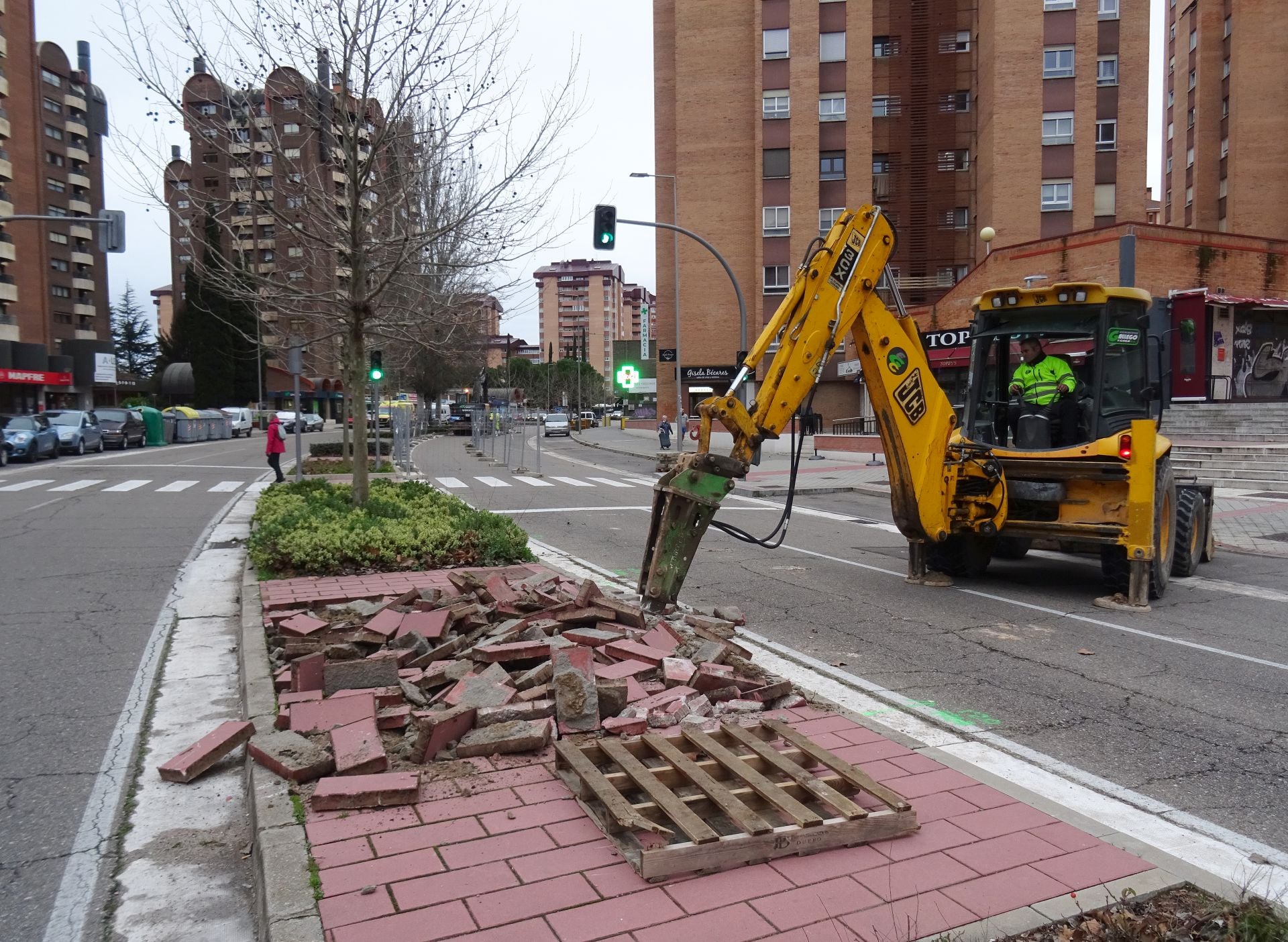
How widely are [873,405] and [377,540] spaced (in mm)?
5189

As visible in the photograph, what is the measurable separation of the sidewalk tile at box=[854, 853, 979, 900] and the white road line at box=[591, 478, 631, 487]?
65.4ft

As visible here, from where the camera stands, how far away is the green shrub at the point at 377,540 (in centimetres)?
962

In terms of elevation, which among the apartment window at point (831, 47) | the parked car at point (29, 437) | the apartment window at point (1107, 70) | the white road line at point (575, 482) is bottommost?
the white road line at point (575, 482)

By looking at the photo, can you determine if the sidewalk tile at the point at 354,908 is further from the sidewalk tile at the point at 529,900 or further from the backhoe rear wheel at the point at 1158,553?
the backhoe rear wheel at the point at 1158,553

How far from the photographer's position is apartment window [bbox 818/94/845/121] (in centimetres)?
4234

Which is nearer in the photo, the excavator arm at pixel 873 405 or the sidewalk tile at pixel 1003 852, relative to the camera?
the sidewalk tile at pixel 1003 852

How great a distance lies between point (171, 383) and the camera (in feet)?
204

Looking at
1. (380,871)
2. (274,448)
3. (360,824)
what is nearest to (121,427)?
(274,448)

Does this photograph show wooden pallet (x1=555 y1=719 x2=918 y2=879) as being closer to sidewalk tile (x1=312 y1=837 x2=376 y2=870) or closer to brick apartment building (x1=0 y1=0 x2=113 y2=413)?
sidewalk tile (x1=312 y1=837 x2=376 y2=870)

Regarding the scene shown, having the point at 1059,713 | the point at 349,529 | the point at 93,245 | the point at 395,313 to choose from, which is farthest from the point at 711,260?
the point at 93,245

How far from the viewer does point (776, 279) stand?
4372 centimetres

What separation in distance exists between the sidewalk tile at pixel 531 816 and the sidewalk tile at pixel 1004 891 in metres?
1.51

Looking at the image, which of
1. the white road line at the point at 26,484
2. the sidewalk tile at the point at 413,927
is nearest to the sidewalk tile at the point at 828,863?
the sidewalk tile at the point at 413,927

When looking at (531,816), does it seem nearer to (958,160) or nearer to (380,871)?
(380,871)
